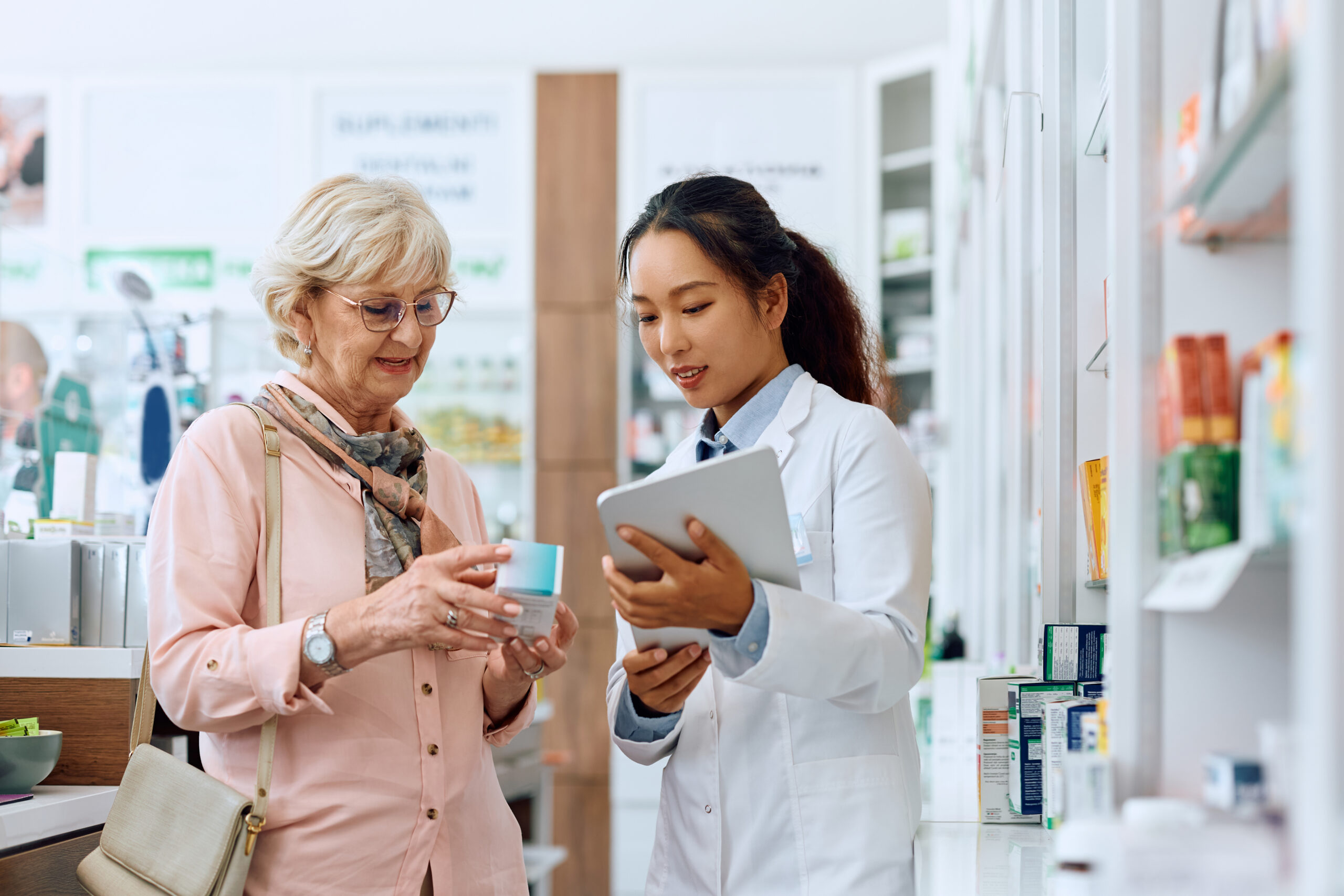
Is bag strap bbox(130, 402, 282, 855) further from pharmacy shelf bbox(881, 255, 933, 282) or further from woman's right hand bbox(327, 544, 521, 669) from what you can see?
pharmacy shelf bbox(881, 255, 933, 282)

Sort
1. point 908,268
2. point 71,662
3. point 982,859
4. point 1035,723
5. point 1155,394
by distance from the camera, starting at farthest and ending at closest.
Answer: point 908,268
point 71,662
point 1035,723
point 982,859
point 1155,394

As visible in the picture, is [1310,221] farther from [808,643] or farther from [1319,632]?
[808,643]

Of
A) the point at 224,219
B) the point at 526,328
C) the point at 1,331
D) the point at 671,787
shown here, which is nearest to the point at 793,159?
the point at 526,328

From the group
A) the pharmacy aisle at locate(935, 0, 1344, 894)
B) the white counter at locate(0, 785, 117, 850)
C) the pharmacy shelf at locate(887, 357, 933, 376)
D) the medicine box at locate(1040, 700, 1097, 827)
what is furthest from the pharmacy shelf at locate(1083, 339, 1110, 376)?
the pharmacy shelf at locate(887, 357, 933, 376)

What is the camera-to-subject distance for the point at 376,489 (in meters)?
1.58

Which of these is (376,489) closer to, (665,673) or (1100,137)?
(665,673)

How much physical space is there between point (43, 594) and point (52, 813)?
1.54ft

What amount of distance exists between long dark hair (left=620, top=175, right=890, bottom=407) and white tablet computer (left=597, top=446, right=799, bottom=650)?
0.44 metres

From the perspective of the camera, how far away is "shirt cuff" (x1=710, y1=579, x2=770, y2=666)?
1.24 m

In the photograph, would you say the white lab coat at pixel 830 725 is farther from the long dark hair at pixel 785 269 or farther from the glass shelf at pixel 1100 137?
the glass shelf at pixel 1100 137

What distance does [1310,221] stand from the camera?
625mm

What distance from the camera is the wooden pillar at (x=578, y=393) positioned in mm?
5273

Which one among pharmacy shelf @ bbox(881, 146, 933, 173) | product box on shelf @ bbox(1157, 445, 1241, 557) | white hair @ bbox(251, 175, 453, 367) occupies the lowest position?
product box on shelf @ bbox(1157, 445, 1241, 557)

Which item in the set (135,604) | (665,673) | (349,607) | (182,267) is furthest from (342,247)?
(182,267)
